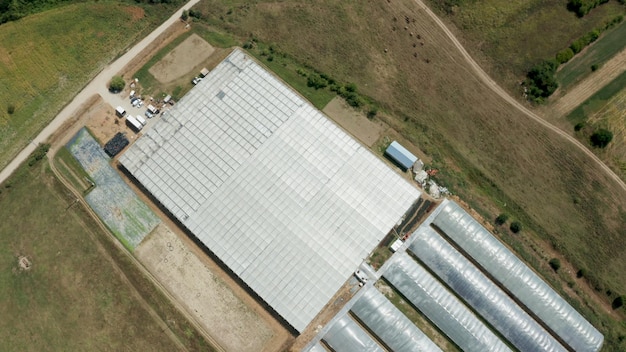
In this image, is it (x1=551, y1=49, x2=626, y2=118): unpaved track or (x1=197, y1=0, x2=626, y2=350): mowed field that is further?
(x1=551, y1=49, x2=626, y2=118): unpaved track

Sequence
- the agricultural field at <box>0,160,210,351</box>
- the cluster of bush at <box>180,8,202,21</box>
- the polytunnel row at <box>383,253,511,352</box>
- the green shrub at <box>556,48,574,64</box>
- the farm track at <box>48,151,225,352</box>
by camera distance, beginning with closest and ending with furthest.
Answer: the polytunnel row at <box>383,253,511,352</box> → the farm track at <box>48,151,225,352</box> → the agricultural field at <box>0,160,210,351</box> → the green shrub at <box>556,48,574,64</box> → the cluster of bush at <box>180,8,202,21</box>

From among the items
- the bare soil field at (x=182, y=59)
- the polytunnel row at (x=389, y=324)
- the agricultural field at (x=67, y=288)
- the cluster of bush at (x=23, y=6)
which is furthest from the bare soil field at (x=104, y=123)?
the polytunnel row at (x=389, y=324)

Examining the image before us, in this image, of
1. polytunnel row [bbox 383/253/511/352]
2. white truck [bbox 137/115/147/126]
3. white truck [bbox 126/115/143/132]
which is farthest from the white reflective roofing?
polytunnel row [bbox 383/253/511/352]

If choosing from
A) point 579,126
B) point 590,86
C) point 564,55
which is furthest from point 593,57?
point 579,126

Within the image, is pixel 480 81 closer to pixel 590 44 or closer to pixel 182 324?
pixel 590 44

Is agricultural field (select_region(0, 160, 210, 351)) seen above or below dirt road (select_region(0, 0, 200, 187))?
below

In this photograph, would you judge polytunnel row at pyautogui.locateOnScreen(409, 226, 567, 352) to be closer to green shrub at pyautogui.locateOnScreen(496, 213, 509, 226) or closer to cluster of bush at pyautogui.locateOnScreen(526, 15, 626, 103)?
green shrub at pyautogui.locateOnScreen(496, 213, 509, 226)

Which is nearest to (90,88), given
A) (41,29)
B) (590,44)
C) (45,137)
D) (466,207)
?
(45,137)
